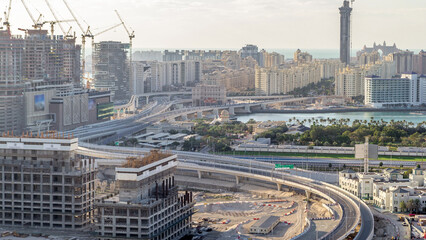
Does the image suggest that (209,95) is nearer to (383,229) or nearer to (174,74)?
(174,74)

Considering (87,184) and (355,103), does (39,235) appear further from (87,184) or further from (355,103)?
(355,103)

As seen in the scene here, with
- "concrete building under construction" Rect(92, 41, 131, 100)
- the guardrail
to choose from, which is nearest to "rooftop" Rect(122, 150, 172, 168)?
the guardrail

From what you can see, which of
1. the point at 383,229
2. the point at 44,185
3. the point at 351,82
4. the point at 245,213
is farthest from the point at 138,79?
the point at 383,229

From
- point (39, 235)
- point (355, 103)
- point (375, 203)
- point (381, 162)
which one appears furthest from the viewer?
point (355, 103)

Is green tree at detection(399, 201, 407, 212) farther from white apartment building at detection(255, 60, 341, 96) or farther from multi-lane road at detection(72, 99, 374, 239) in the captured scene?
white apartment building at detection(255, 60, 341, 96)

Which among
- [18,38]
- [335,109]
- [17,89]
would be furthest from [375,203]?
[335,109]

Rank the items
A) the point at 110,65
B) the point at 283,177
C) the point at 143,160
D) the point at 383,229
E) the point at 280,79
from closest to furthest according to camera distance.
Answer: the point at 143,160 < the point at 383,229 < the point at 283,177 < the point at 110,65 < the point at 280,79

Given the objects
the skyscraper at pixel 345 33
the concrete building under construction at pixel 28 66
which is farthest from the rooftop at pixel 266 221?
the skyscraper at pixel 345 33
